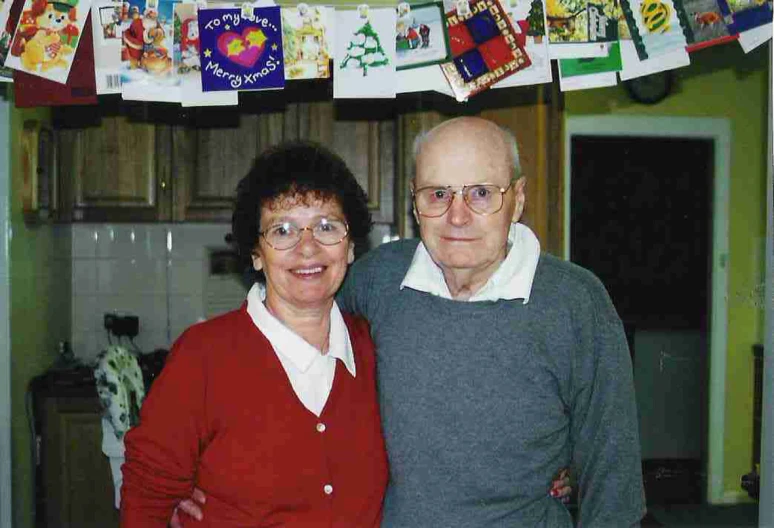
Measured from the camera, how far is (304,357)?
125 cm

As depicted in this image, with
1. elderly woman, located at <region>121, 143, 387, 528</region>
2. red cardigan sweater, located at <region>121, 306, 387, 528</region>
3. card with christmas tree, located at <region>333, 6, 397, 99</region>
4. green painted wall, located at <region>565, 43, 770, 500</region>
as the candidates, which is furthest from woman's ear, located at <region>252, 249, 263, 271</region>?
green painted wall, located at <region>565, 43, 770, 500</region>

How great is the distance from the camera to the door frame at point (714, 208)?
288 centimetres

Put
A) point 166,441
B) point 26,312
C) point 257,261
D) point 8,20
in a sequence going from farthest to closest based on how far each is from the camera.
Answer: point 26,312 → point 8,20 → point 257,261 → point 166,441

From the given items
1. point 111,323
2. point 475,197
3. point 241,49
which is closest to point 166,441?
point 475,197

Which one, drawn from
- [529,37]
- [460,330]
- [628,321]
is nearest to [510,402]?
[460,330]

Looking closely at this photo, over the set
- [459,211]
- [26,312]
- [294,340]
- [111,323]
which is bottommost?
[111,323]

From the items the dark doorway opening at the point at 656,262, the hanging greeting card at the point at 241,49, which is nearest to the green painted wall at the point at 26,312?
the hanging greeting card at the point at 241,49

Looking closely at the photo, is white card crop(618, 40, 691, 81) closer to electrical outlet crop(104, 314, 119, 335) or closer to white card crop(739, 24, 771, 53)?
white card crop(739, 24, 771, 53)

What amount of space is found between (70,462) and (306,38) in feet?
6.15

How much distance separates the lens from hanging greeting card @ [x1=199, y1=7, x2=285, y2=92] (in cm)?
144

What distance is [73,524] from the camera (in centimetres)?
260

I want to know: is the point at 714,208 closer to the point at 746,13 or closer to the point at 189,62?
the point at 746,13

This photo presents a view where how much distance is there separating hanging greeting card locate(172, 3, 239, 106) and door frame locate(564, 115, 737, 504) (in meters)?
1.76

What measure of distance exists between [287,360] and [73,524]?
5.96ft
